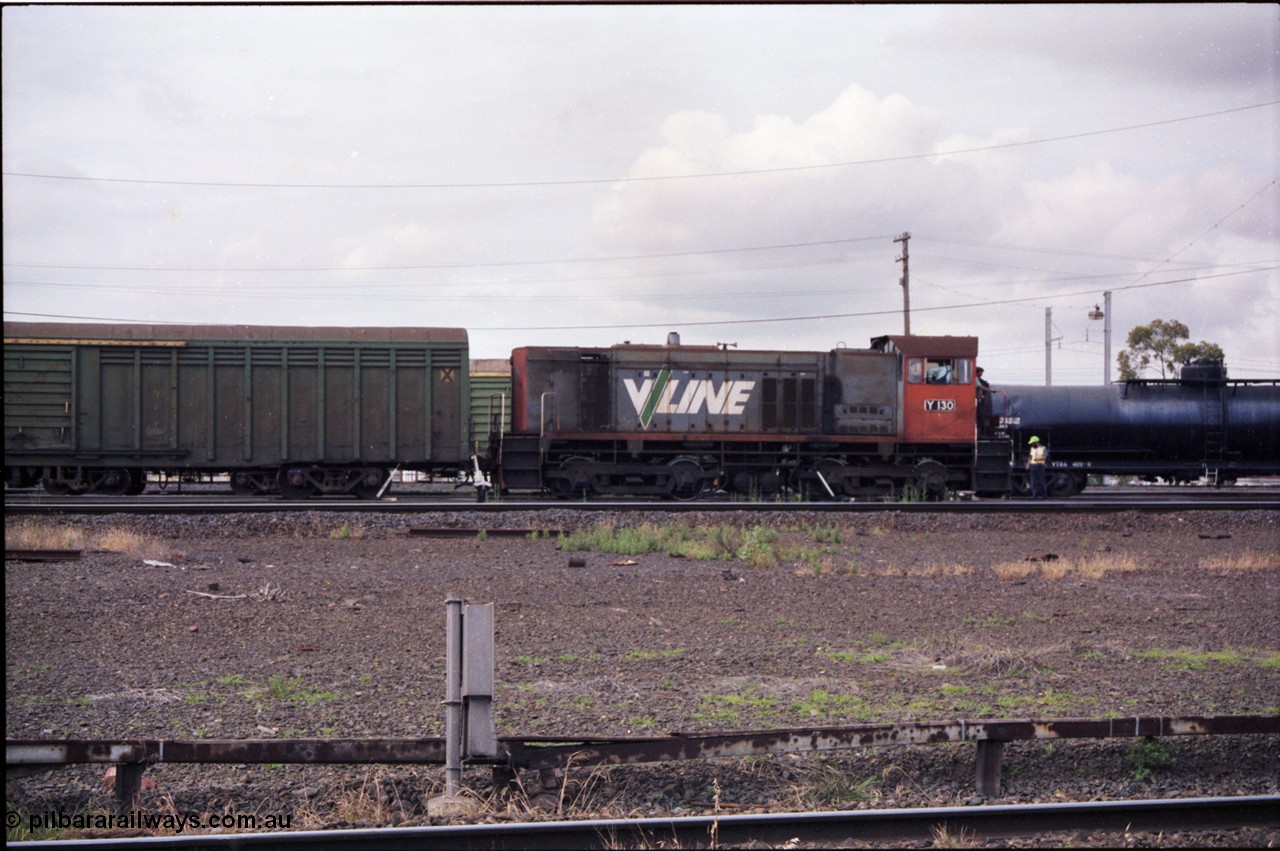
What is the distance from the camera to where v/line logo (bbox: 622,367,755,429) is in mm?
20984

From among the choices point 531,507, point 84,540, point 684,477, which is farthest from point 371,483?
point 84,540

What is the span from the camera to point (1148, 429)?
23453 millimetres

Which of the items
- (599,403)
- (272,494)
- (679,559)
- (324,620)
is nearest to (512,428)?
(599,403)

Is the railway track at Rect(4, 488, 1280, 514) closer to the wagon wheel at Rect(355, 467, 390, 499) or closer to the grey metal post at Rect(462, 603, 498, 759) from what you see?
the wagon wheel at Rect(355, 467, 390, 499)

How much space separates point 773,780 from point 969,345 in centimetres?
1827

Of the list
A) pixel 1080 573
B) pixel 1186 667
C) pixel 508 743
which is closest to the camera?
pixel 508 743

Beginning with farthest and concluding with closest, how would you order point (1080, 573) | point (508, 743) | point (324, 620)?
1. point (1080, 573)
2. point (324, 620)
3. point (508, 743)

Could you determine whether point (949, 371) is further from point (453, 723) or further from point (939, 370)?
point (453, 723)

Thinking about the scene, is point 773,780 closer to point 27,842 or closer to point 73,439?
point 27,842

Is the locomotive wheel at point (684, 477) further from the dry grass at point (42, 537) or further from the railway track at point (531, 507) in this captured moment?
the dry grass at point (42, 537)

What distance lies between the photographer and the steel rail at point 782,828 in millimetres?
4250

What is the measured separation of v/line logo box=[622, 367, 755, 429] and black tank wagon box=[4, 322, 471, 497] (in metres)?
3.86

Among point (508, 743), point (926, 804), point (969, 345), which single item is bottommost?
point (926, 804)

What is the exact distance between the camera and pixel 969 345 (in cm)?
2195
